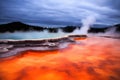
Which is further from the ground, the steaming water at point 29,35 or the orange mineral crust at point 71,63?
the steaming water at point 29,35

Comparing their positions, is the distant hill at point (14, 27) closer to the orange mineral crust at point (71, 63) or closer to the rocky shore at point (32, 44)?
the rocky shore at point (32, 44)

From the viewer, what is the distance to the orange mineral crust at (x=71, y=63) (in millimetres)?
2043

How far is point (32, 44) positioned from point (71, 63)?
62 cm

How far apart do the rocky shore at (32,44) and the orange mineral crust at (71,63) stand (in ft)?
0.23

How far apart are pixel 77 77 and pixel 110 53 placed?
2.11 ft

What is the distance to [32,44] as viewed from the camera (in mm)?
2398

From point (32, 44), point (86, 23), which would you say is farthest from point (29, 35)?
point (86, 23)

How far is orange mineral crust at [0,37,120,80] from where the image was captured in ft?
6.70

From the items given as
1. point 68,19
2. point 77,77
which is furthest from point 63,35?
point 77,77

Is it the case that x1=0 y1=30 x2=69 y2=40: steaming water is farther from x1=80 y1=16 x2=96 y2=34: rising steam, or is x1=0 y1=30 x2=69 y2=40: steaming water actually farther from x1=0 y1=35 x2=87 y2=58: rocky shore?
x1=80 y1=16 x2=96 y2=34: rising steam

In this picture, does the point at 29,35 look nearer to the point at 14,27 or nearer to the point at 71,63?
the point at 14,27

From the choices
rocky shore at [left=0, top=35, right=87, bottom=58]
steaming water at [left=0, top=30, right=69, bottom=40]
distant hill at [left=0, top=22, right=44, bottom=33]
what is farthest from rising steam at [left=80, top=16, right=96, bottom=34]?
distant hill at [left=0, top=22, right=44, bottom=33]

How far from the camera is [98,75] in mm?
2062

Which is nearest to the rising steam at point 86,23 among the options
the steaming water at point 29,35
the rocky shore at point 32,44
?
the rocky shore at point 32,44
